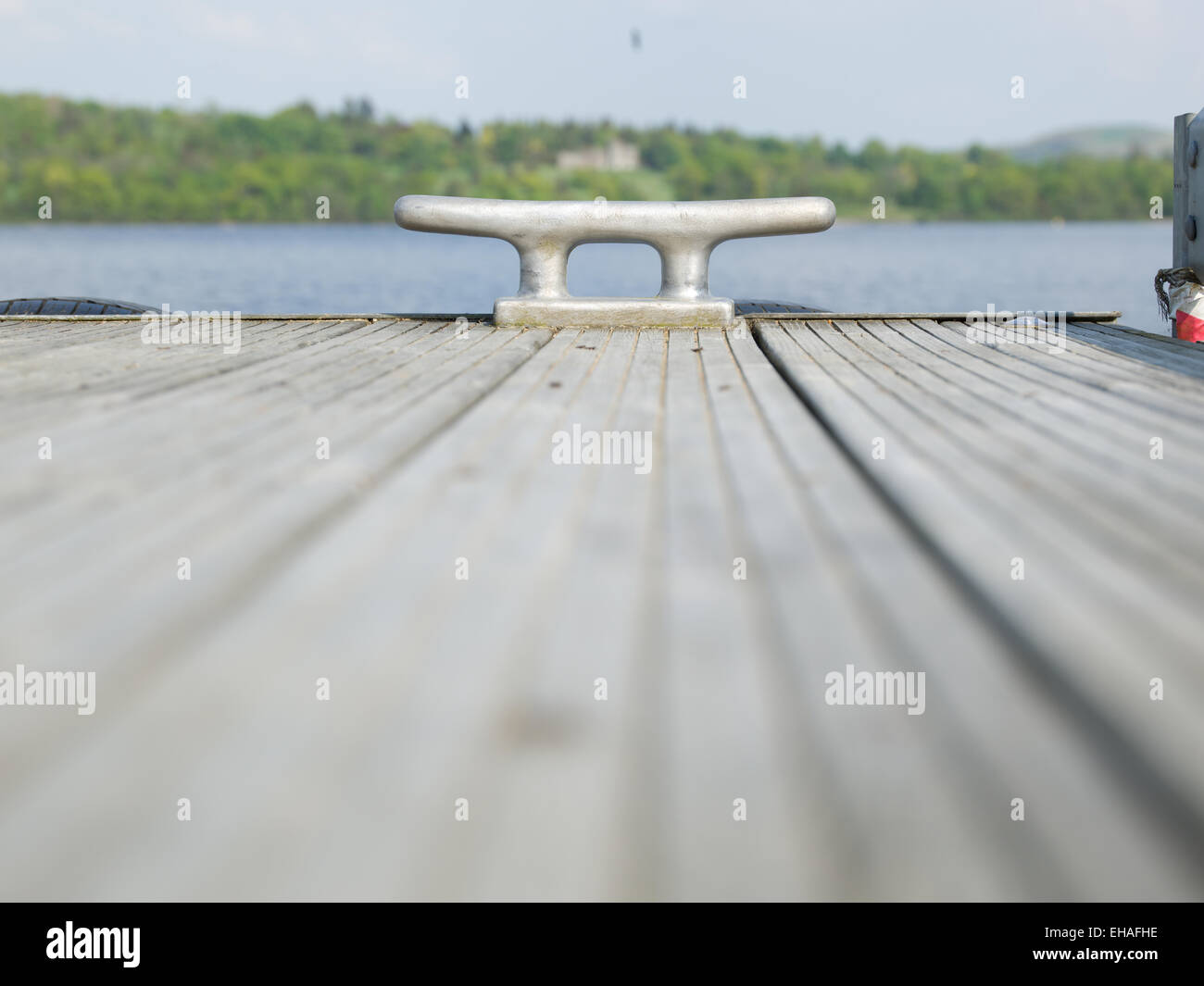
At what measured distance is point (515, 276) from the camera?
34250mm

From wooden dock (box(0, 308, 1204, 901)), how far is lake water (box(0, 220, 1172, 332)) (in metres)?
19.0

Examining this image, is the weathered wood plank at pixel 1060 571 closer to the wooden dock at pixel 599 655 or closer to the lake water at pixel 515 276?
the wooden dock at pixel 599 655

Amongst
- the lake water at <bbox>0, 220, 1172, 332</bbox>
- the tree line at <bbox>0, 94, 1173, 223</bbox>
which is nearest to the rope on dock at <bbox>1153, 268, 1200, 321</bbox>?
the lake water at <bbox>0, 220, 1172, 332</bbox>

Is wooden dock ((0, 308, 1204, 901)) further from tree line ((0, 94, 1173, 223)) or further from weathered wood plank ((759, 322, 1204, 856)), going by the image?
tree line ((0, 94, 1173, 223))

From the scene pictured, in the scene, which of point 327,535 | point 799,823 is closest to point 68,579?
point 327,535

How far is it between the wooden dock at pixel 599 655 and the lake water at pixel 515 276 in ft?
62.2

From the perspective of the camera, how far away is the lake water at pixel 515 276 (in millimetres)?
25406

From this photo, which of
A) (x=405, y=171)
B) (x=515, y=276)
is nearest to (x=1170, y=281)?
(x=515, y=276)

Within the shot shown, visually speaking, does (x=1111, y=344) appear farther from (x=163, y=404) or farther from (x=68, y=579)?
(x=68, y=579)

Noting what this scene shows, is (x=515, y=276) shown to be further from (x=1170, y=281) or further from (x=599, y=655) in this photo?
(x=599, y=655)

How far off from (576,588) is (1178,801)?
0.72m

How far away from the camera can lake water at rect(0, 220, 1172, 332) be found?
2541 centimetres

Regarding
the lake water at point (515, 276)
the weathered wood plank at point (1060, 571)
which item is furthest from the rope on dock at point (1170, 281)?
the lake water at point (515, 276)

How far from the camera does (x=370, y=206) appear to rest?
63.7m
